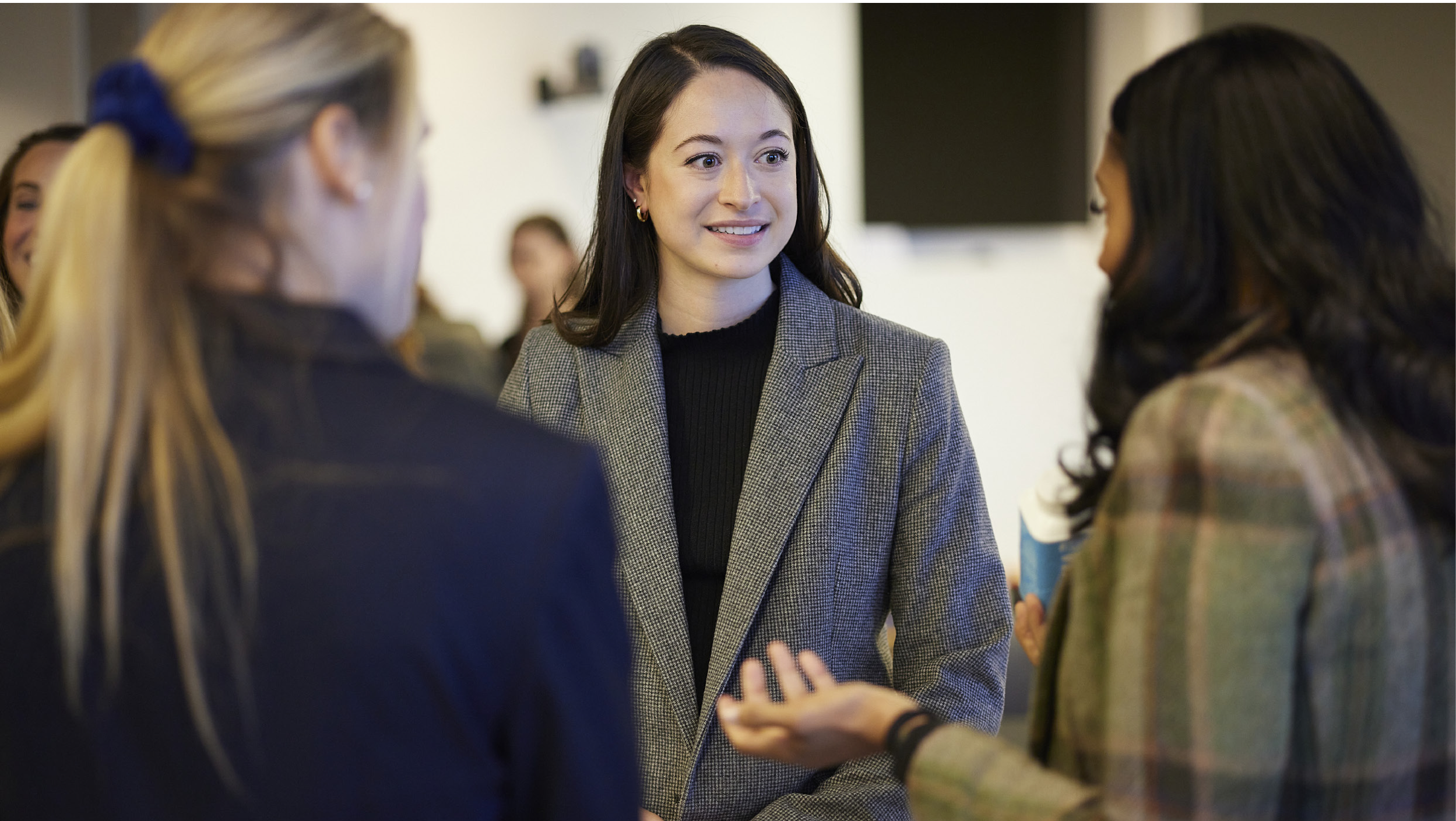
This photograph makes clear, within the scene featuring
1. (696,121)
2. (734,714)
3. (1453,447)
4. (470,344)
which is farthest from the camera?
(470,344)

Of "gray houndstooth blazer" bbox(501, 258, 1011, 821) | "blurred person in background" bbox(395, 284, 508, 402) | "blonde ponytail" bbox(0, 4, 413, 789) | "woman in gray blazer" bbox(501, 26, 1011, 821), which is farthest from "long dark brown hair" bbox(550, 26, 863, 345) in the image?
"blurred person in background" bbox(395, 284, 508, 402)

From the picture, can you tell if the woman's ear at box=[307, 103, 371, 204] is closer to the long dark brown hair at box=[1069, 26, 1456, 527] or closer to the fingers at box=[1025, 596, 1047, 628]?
the long dark brown hair at box=[1069, 26, 1456, 527]

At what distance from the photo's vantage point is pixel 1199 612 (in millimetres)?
949

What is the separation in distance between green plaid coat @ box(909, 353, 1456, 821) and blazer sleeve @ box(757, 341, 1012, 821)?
1.92 ft

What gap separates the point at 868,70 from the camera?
5.23 meters

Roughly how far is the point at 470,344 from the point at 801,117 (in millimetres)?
3284

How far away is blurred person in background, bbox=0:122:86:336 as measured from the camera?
2082 millimetres

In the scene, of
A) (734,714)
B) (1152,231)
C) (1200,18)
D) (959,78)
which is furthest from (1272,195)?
(959,78)

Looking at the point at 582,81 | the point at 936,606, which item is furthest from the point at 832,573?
the point at 582,81

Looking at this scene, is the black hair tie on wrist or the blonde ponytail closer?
the blonde ponytail

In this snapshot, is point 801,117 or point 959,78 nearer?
point 801,117

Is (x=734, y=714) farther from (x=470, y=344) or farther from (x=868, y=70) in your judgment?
(x=868, y=70)

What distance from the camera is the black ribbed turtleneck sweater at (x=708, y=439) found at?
5.55 feet

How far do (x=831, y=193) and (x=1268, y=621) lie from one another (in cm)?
467
